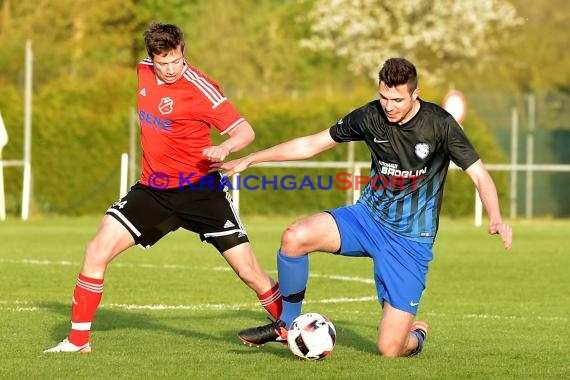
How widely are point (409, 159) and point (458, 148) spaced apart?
1.15 ft

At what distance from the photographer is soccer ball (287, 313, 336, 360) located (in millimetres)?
8312

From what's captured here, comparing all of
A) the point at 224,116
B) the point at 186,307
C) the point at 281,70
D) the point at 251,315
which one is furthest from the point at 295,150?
the point at 281,70

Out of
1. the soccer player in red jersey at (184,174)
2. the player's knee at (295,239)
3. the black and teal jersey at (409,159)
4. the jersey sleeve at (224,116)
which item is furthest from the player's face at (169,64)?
the player's knee at (295,239)

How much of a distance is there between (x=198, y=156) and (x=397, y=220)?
1453 millimetres

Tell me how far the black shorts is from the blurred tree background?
19.8 metres

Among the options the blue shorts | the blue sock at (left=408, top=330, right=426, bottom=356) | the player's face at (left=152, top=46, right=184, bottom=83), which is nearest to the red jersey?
the player's face at (left=152, top=46, right=184, bottom=83)

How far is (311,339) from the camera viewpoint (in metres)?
8.31

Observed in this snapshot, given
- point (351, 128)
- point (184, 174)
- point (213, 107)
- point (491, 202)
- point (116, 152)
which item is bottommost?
point (491, 202)

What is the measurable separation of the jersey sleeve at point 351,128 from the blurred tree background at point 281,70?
20142 millimetres

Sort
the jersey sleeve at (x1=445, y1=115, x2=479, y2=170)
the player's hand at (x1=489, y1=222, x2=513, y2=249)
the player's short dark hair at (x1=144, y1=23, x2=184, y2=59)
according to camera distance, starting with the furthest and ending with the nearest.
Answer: the player's short dark hair at (x1=144, y1=23, x2=184, y2=59), the jersey sleeve at (x1=445, y1=115, x2=479, y2=170), the player's hand at (x1=489, y1=222, x2=513, y2=249)

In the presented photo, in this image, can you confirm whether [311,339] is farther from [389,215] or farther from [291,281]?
[389,215]

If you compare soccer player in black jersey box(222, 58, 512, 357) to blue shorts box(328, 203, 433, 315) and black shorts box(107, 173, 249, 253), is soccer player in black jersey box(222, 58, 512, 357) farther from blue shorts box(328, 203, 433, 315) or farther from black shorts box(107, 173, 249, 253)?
black shorts box(107, 173, 249, 253)

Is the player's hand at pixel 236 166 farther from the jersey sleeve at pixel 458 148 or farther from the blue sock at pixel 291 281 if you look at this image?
the jersey sleeve at pixel 458 148

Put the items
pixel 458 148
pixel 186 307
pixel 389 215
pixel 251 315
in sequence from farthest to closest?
pixel 186 307 → pixel 251 315 → pixel 389 215 → pixel 458 148
